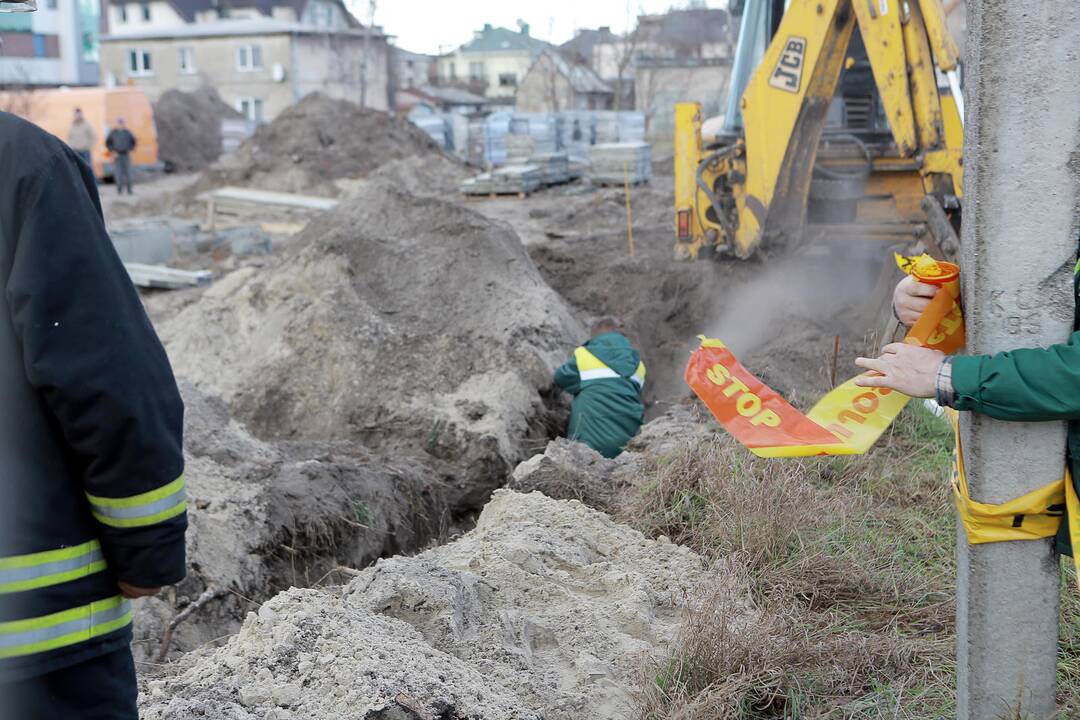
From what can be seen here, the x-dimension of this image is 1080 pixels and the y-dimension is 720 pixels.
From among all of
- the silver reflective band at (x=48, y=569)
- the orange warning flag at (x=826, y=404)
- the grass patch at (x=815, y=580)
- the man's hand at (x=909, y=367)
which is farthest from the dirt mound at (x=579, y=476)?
the silver reflective band at (x=48, y=569)

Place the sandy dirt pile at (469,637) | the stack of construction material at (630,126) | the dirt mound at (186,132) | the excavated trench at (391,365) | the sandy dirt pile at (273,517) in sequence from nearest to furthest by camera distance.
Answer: the sandy dirt pile at (469,637) < the sandy dirt pile at (273,517) < the excavated trench at (391,365) < the stack of construction material at (630,126) < the dirt mound at (186,132)

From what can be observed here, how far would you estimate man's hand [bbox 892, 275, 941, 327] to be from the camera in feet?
9.80

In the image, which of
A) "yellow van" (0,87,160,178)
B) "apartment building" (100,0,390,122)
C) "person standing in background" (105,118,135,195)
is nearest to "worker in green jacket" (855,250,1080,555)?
"person standing in background" (105,118,135,195)

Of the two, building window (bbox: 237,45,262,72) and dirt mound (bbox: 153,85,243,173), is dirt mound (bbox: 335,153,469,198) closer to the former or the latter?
dirt mound (bbox: 153,85,243,173)

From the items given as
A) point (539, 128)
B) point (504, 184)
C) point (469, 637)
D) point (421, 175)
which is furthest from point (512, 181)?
point (469, 637)

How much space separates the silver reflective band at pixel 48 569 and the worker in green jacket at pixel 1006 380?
1.90 metres

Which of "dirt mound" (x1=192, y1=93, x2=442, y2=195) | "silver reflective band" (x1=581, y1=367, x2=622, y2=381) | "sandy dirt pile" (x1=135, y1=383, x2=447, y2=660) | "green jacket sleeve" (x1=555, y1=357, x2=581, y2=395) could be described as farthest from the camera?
"dirt mound" (x1=192, y1=93, x2=442, y2=195)

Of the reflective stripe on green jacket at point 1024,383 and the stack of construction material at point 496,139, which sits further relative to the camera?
the stack of construction material at point 496,139

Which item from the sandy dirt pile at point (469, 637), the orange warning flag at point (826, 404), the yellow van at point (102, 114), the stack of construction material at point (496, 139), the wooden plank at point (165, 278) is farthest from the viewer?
the yellow van at point (102, 114)

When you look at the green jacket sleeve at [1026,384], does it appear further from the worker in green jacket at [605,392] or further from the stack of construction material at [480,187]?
the stack of construction material at [480,187]

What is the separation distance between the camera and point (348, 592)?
4223 millimetres

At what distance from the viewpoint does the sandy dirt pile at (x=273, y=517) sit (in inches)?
220

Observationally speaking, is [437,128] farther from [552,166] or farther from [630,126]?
[552,166]

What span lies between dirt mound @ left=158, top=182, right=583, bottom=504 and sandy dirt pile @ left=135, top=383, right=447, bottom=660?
78cm
